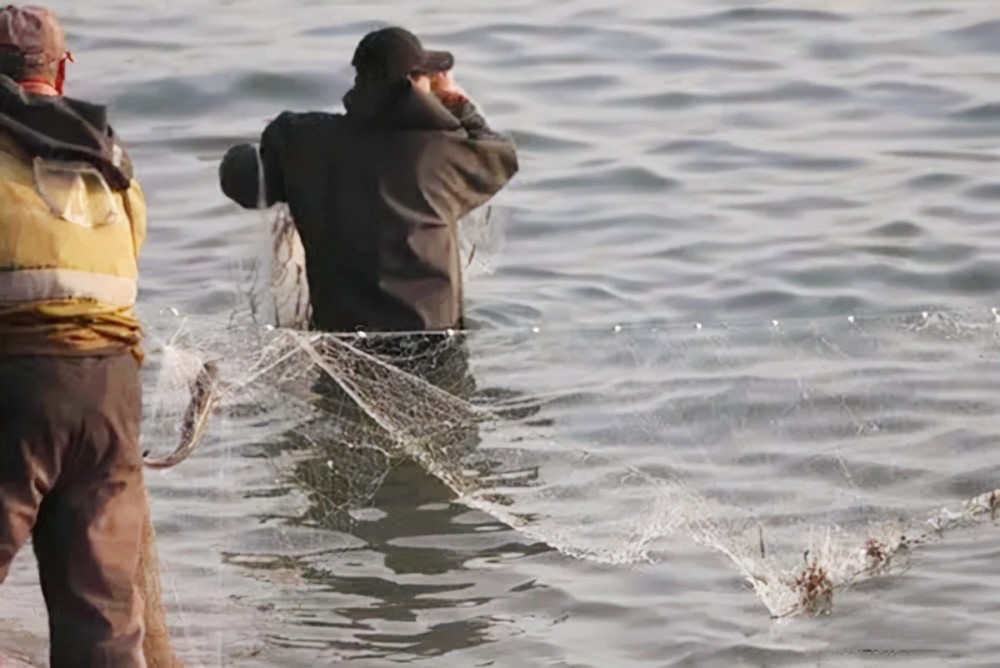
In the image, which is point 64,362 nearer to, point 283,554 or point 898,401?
point 283,554

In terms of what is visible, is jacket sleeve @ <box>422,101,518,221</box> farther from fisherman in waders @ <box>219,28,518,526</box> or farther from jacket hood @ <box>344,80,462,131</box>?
jacket hood @ <box>344,80,462,131</box>

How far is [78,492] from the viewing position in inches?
232

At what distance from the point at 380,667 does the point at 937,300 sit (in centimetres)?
514

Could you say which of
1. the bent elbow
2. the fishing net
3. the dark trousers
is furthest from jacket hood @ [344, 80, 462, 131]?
the dark trousers

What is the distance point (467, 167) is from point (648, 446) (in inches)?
67.8

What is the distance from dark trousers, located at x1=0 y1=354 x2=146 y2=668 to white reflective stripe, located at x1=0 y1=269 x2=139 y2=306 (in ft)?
0.50

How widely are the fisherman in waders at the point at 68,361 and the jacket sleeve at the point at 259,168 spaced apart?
325 cm

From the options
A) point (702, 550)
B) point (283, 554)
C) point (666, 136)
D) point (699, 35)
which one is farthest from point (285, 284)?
point (699, 35)

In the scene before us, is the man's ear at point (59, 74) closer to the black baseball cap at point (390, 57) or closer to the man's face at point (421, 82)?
the black baseball cap at point (390, 57)

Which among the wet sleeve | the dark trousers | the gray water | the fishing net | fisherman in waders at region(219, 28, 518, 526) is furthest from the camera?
fisherman in waders at region(219, 28, 518, 526)

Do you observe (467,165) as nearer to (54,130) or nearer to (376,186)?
(376,186)

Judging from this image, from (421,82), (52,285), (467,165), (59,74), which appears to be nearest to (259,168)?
(421,82)

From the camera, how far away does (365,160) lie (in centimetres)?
920

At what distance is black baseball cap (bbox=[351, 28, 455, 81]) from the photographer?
29.7ft
